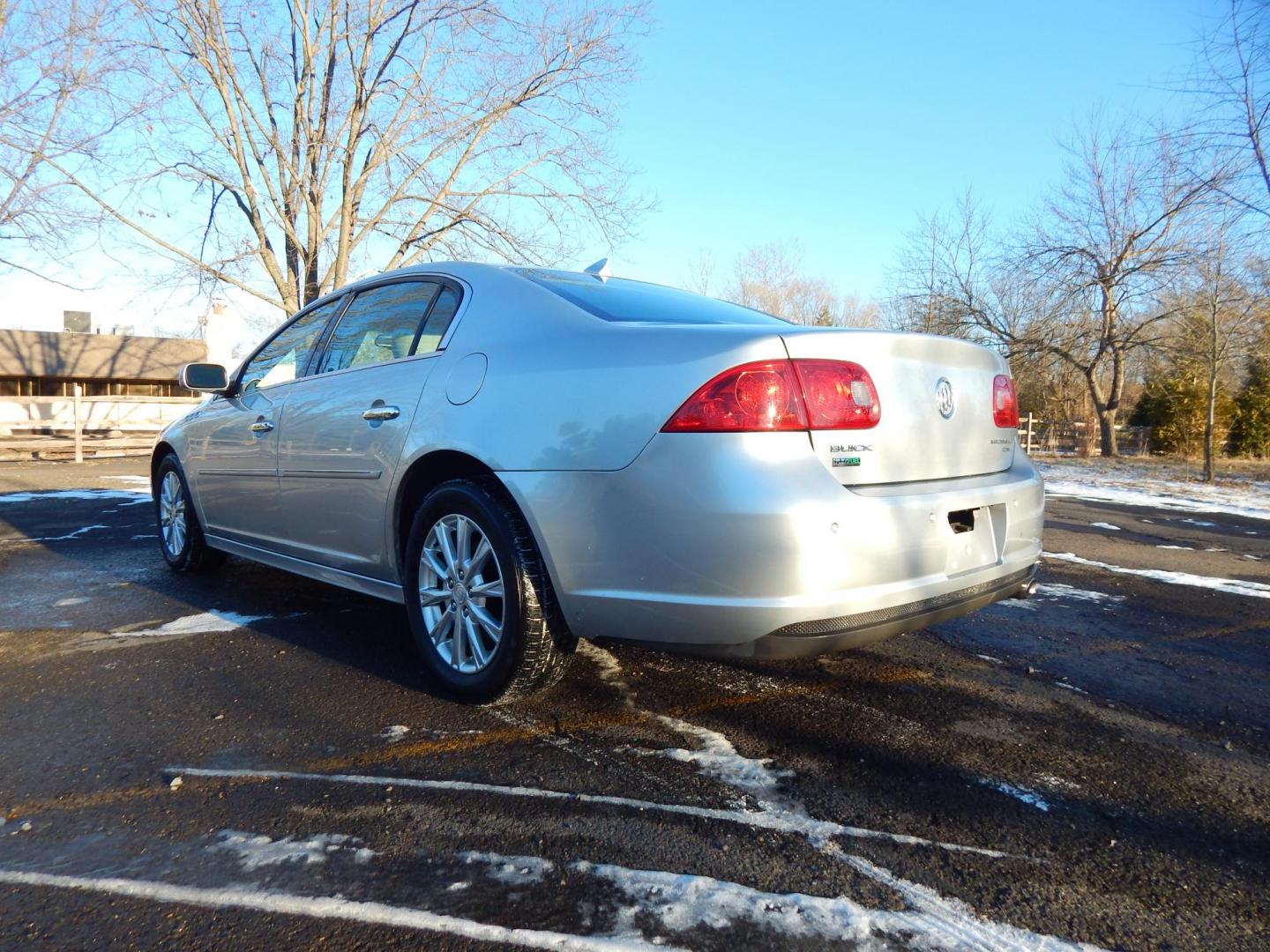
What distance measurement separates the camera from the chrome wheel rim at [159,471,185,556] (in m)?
5.14

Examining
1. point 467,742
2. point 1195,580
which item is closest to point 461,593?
point 467,742

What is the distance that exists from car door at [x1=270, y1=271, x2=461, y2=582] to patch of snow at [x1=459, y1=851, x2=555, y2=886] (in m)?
1.58

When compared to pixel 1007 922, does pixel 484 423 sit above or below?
above

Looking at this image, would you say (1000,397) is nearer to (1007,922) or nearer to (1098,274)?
(1007,922)

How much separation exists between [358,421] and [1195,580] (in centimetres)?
514

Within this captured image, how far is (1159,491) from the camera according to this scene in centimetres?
1323

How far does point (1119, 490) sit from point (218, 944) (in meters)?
14.2

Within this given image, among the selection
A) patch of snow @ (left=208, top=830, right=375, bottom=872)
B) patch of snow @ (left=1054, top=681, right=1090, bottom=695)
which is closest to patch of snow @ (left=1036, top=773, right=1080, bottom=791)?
patch of snow @ (left=1054, top=681, right=1090, bottom=695)

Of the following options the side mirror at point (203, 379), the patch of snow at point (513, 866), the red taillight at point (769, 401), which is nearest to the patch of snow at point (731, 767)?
the patch of snow at point (513, 866)

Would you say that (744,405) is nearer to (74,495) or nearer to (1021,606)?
Result: (1021,606)

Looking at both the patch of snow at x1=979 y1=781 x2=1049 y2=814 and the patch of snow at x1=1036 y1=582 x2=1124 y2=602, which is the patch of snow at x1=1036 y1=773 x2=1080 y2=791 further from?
the patch of snow at x1=1036 y1=582 x2=1124 y2=602

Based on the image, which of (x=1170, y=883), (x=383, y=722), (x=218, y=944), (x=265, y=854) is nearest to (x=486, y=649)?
(x=383, y=722)

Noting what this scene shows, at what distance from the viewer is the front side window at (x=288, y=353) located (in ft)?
13.6

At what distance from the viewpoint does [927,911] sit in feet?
5.68
